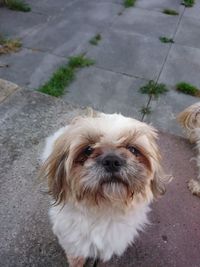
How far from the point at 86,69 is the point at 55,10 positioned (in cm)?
203

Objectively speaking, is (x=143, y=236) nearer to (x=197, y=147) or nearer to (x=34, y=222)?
(x=34, y=222)

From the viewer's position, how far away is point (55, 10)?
22.0 feet

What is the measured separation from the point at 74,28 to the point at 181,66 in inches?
76.3

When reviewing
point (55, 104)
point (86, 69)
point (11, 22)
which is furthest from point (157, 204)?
point (11, 22)

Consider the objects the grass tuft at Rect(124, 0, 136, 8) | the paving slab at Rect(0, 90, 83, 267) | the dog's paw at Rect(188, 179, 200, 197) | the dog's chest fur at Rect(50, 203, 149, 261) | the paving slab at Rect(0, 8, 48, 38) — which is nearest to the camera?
the dog's chest fur at Rect(50, 203, 149, 261)

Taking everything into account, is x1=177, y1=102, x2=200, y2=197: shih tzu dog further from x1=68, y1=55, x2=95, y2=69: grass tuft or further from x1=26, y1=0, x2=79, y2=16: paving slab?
x1=26, y1=0, x2=79, y2=16: paving slab

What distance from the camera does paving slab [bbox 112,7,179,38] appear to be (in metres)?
6.34

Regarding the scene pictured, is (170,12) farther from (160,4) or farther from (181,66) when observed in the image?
(181,66)

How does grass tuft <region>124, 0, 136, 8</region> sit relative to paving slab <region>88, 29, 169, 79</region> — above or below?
above

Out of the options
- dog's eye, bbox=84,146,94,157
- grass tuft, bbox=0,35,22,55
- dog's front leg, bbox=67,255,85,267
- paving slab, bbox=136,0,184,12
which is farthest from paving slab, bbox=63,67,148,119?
paving slab, bbox=136,0,184,12

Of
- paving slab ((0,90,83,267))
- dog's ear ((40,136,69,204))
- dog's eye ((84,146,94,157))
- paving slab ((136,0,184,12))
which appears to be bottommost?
paving slab ((0,90,83,267))

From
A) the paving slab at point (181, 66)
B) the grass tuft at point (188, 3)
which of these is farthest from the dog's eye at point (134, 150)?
the grass tuft at point (188, 3)

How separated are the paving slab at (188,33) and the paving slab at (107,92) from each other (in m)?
1.49

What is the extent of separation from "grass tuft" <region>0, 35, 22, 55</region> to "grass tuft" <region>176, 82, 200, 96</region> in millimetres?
2456
